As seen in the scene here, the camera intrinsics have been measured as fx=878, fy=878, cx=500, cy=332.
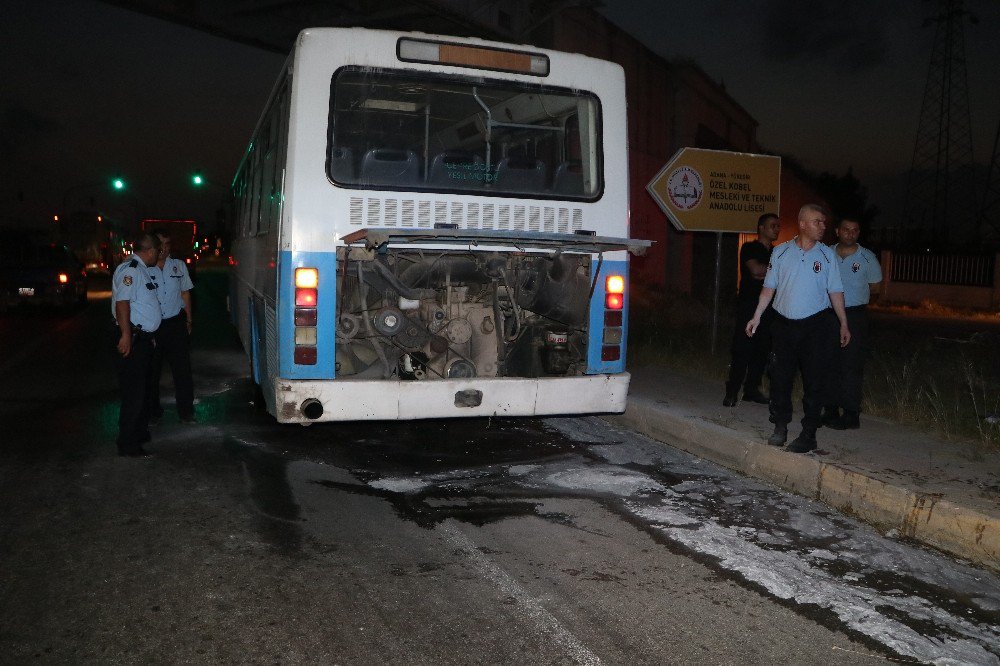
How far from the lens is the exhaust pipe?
6.27 meters

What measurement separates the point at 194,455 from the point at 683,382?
5807 mm

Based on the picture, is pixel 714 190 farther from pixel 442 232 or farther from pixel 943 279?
pixel 943 279

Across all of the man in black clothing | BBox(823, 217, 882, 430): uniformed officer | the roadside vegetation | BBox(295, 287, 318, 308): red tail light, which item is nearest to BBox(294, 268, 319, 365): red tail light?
BBox(295, 287, 318, 308): red tail light

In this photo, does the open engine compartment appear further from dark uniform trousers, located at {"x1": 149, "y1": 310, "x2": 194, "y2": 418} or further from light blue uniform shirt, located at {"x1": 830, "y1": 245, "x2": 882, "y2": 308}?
dark uniform trousers, located at {"x1": 149, "y1": 310, "x2": 194, "y2": 418}

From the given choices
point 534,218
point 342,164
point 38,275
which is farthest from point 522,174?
point 38,275

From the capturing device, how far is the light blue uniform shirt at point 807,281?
6578mm

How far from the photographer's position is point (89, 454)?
7.11m

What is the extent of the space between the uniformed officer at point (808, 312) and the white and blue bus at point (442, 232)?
49.1 inches

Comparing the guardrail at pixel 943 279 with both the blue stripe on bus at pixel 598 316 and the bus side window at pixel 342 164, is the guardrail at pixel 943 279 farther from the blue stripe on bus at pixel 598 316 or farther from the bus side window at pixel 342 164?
the bus side window at pixel 342 164

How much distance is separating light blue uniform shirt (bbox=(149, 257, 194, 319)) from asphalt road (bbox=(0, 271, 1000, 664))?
48.0 inches

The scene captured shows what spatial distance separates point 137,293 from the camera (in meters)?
7.14

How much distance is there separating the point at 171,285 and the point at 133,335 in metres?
1.20

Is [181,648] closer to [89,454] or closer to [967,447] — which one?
[89,454]

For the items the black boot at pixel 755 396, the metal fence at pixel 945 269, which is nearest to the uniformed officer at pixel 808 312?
the black boot at pixel 755 396
